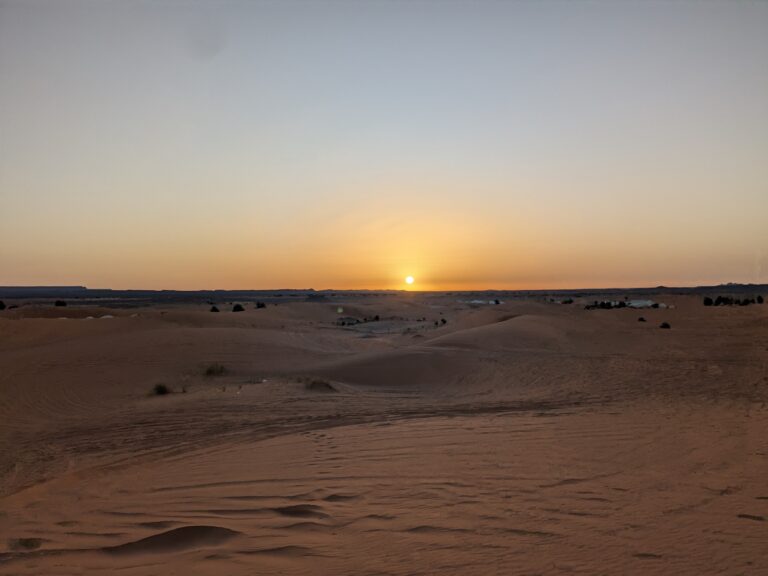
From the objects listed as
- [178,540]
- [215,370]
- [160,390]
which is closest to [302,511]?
[178,540]

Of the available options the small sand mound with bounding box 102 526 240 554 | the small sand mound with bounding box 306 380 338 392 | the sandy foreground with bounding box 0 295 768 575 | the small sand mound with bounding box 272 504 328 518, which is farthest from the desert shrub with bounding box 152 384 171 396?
the small sand mound with bounding box 102 526 240 554

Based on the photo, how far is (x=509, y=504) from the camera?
625 cm

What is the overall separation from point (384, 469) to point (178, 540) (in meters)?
2.80

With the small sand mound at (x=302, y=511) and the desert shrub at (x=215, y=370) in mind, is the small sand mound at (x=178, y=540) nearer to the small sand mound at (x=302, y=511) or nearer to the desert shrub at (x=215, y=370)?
the small sand mound at (x=302, y=511)

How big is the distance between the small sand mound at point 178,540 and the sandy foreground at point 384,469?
0.07 ft

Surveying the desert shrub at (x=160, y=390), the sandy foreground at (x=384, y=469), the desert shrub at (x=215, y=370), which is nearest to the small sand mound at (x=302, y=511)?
the sandy foreground at (x=384, y=469)

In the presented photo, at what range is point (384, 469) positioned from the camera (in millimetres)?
7613

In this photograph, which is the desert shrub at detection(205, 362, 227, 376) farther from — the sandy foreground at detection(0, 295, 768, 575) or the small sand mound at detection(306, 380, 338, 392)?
the small sand mound at detection(306, 380, 338, 392)

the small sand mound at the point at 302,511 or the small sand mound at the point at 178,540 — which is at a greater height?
the small sand mound at the point at 302,511

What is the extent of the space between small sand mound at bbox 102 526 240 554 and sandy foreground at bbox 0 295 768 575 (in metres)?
0.02

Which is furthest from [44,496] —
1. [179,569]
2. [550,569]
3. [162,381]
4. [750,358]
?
[750,358]

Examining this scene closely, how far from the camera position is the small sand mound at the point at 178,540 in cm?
540

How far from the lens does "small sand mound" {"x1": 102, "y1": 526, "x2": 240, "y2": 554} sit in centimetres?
540

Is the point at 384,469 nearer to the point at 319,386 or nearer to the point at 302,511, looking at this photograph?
the point at 302,511
